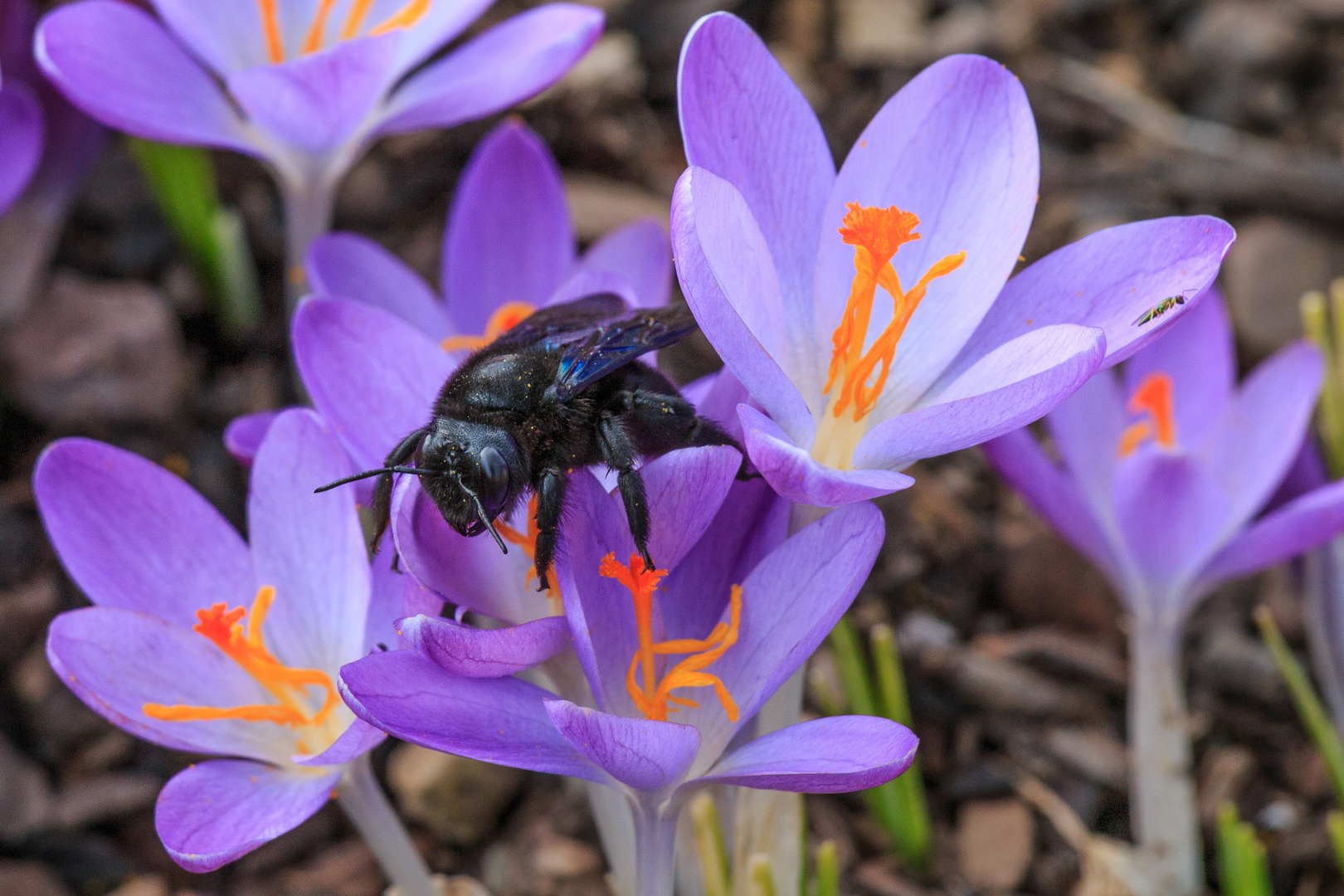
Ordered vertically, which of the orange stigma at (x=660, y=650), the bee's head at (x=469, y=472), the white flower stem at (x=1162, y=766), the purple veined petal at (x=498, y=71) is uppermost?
the purple veined petal at (x=498, y=71)

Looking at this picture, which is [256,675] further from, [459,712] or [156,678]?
[459,712]

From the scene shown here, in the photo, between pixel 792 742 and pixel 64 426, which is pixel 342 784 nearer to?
pixel 792 742

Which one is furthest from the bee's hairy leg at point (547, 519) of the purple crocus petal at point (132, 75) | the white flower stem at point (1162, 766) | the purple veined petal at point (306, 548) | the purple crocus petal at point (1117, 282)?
the white flower stem at point (1162, 766)

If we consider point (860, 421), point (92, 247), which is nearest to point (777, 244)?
point (860, 421)

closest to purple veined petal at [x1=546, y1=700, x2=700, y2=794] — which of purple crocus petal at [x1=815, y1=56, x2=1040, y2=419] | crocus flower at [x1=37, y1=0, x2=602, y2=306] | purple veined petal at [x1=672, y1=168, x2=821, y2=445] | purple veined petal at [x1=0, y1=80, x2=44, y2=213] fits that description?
purple veined petal at [x1=672, y1=168, x2=821, y2=445]

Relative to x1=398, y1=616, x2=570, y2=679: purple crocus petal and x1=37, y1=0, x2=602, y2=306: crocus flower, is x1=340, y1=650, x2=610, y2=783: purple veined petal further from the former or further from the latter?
x1=37, y1=0, x2=602, y2=306: crocus flower

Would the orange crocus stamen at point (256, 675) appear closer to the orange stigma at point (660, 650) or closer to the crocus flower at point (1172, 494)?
the orange stigma at point (660, 650)
